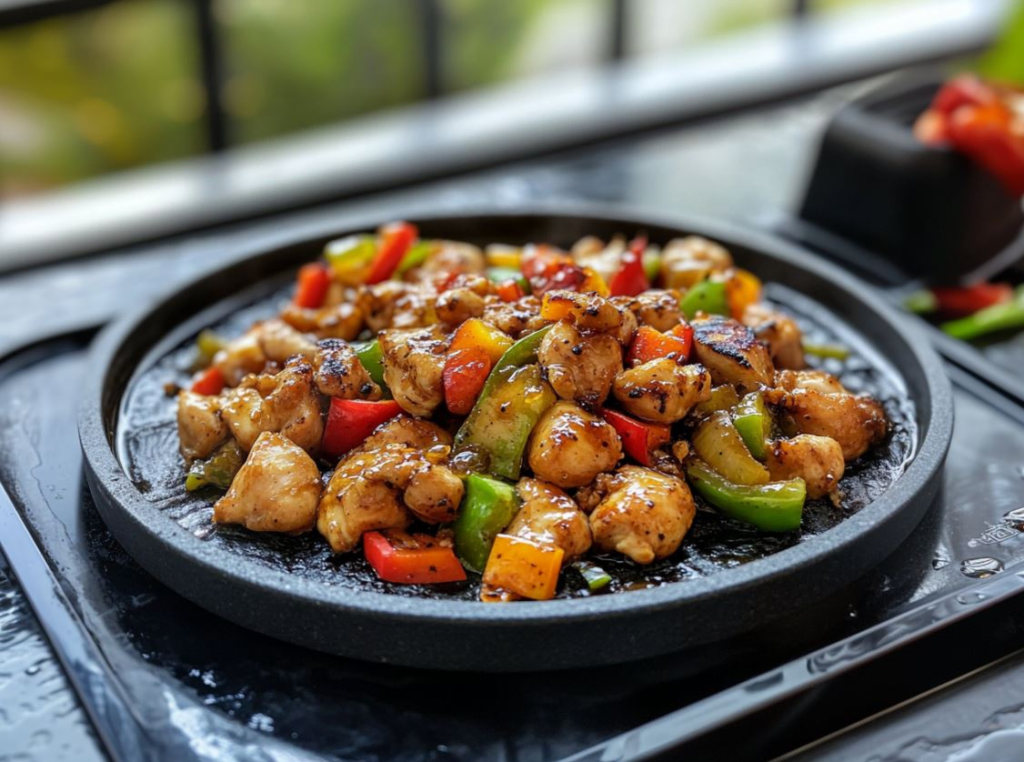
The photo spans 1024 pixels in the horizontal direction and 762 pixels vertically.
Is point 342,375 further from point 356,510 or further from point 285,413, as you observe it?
point 356,510

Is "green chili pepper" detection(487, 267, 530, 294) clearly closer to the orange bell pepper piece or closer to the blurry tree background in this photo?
the orange bell pepper piece

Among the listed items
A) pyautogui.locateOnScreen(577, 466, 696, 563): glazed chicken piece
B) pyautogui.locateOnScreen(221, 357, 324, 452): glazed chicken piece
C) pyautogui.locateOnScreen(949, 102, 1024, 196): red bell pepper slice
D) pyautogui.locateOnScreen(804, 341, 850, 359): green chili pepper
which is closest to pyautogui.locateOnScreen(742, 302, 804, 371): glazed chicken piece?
pyautogui.locateOnScreen(804, 341, 850, 359): green chili pepper

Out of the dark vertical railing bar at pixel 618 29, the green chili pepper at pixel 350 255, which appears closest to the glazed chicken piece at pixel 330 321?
the green chili pepper at pixel 350 255

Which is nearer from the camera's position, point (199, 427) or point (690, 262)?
point (199, 427)

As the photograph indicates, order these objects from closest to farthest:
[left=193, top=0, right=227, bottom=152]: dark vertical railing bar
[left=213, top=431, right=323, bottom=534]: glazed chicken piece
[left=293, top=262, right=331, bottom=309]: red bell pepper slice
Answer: [left=213, top=431, right=323, bottom=534]: glazed chicken piece < [left=293, top=262, right=331, bottom=309]: red bell pepper slice < [left=193, top=0, right=227, bottom=152]: dark vertical railing bar

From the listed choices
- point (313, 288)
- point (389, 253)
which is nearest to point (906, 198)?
point (389, 253)
